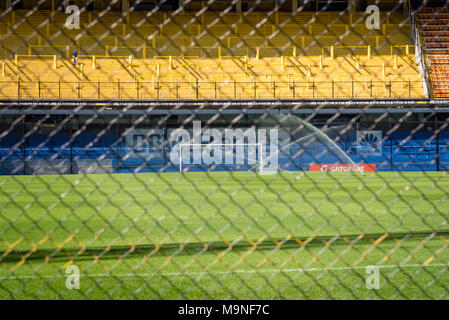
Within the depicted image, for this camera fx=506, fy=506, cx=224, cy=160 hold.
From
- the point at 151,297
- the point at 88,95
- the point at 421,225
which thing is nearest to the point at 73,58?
the point at 88,95

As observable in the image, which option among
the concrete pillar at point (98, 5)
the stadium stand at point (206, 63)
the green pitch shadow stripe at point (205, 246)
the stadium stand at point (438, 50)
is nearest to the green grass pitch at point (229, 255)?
the green pitch shadow stripe at point (205, 246)

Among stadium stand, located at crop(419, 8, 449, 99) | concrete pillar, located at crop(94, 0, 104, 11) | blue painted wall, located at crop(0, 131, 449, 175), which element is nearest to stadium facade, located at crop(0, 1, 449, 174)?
blue painted wall, located at crop(0, 131, 449, 175)

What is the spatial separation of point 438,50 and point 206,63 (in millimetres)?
11065

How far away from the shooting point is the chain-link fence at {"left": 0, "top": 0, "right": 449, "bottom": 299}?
216 inches

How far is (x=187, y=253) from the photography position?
544cm

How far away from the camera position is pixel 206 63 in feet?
75.7

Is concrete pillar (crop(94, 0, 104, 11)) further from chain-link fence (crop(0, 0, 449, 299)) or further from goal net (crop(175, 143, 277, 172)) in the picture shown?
goal net (crop(175, 143, 277, 172))

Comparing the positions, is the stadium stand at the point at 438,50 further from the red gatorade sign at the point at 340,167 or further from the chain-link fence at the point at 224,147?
the red gatorade sign at the point at 340,167

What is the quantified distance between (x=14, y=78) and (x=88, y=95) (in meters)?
3.15

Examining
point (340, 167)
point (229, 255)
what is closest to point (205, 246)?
point (229, 255)

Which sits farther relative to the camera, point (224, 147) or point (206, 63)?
point (206, 63)

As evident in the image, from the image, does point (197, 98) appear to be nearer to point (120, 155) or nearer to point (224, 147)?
point (224, 147)

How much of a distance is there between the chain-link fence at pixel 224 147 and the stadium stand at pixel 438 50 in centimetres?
10

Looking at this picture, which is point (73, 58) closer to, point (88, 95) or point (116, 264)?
point (88, 95)
